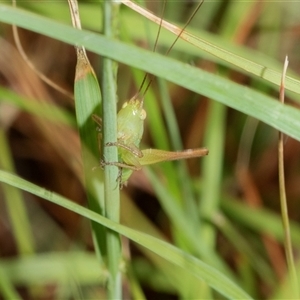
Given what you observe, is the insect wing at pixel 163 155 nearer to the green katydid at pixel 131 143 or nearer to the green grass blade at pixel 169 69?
the green katydid at pixel 131 143

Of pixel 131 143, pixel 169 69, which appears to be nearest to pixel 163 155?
pixel 131 143

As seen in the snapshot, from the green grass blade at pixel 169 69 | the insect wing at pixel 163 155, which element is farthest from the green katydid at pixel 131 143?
the green grass blade at pixel 169 69

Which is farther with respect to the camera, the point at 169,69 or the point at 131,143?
the point at 131,143

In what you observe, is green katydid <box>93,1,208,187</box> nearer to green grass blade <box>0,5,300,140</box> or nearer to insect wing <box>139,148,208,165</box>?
insect wing <box>139,148,208,165</box>

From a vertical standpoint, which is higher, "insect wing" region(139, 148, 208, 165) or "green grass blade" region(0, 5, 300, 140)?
"insect wing" region(139, 148, 208, 165)

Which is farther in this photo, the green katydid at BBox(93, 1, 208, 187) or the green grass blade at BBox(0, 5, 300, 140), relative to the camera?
the green katydid at BBox(93, 1, 208, 187)

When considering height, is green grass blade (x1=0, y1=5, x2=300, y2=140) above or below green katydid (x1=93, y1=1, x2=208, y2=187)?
below

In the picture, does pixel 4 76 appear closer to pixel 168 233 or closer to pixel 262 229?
pixel 168 233

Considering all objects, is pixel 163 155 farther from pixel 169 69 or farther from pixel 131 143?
pixel 169 69

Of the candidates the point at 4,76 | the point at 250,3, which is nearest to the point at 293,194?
the point at 250,3

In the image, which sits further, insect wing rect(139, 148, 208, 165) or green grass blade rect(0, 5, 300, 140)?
insect wing rect(139, 148, 208, 165)

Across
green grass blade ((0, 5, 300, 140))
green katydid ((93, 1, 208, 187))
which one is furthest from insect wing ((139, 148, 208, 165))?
green grass blade ((0, 5, 300, 140))

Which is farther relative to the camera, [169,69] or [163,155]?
[163,155]
